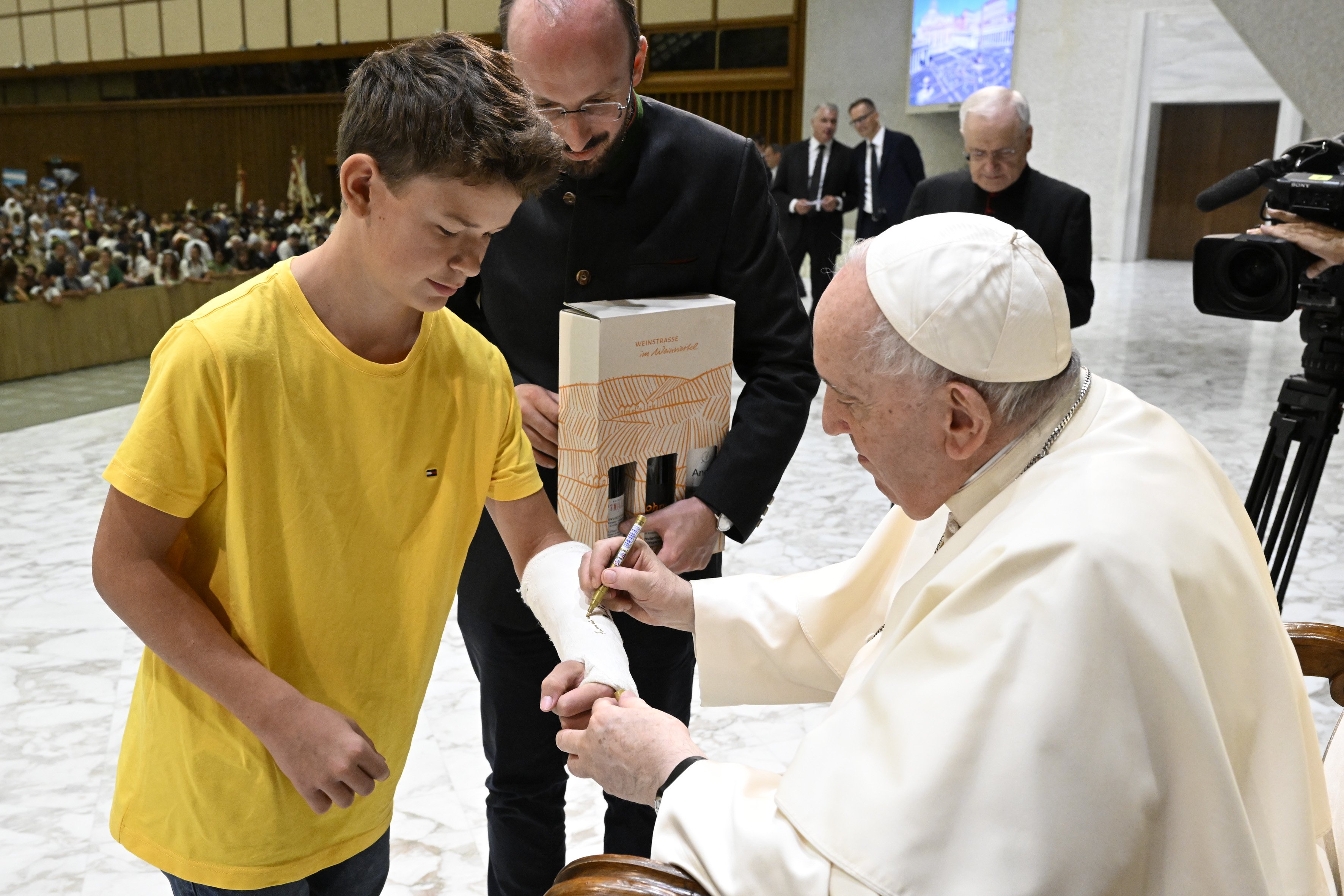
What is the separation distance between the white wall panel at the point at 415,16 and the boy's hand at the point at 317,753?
14.2 meters

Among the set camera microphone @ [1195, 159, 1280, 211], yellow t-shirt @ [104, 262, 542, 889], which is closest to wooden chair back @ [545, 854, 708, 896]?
yellow t-shirt @ [104, 262, 542, 889]

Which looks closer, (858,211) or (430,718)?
(430,718)

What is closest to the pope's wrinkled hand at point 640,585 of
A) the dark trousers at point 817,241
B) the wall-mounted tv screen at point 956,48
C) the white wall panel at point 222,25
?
the dark trousers at point 817,241

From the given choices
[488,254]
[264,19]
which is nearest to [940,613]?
[488,254]

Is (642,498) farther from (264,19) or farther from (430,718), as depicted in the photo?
(264,19)

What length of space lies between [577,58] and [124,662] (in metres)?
2.81

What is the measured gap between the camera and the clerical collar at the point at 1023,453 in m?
1.25

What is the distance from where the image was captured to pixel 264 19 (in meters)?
16.0

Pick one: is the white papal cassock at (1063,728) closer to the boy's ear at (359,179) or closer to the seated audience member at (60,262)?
the boy's ear at (359,179)

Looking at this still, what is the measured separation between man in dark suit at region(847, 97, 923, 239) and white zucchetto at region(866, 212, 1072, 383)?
24.1ft

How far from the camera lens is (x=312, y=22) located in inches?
613

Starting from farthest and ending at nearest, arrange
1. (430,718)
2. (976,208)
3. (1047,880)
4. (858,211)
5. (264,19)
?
(264,19), (858,211), (976,208), (430,718), (1047,880)

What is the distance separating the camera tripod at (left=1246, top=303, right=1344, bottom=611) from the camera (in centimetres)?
214

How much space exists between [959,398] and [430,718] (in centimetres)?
235
